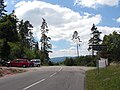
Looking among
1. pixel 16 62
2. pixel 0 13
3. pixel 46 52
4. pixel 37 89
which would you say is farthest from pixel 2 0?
pixel 37 89

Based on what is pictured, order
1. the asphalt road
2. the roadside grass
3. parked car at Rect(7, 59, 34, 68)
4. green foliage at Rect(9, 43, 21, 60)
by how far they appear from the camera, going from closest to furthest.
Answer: the roadside grass < the asphalt road < parked car at Rect(7, 59, 34, 68) < green foliage at Rect(9, 43, 21, 60)

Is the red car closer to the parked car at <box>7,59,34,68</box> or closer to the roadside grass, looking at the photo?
the parked car at <box>7,59,34,68</box>

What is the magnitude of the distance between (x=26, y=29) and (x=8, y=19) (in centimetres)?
5270

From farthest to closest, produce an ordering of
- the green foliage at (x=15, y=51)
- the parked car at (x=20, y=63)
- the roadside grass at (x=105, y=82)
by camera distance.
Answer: the green foliage at (x=15, y=51) → the parked car at (x=20, y=63) → the roadside grass at (x=105, y=82)

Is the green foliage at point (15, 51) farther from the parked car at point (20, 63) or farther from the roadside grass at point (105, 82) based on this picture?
the roadside grass at point (105, 82)

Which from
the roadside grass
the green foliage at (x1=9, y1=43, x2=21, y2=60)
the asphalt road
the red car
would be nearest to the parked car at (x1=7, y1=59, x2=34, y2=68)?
the red car

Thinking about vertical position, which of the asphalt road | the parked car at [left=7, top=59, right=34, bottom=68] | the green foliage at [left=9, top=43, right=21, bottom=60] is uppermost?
the green foliage at [left=9, top=43, right=21, bottom=60]

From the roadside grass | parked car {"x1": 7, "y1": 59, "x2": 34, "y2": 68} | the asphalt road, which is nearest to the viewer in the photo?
the roadside grass

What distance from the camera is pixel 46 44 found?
130 metres

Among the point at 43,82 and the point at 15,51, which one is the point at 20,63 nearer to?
the point at 15,51

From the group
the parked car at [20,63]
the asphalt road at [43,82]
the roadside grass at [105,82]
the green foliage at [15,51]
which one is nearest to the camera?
the roadside grass at [105,82]

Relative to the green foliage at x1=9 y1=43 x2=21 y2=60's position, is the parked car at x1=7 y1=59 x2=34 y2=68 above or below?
below

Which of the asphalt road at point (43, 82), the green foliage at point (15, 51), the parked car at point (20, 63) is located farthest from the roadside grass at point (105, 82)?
the green foliage at point (15, 51)

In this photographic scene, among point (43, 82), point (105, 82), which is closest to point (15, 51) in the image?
point (43, 82)
